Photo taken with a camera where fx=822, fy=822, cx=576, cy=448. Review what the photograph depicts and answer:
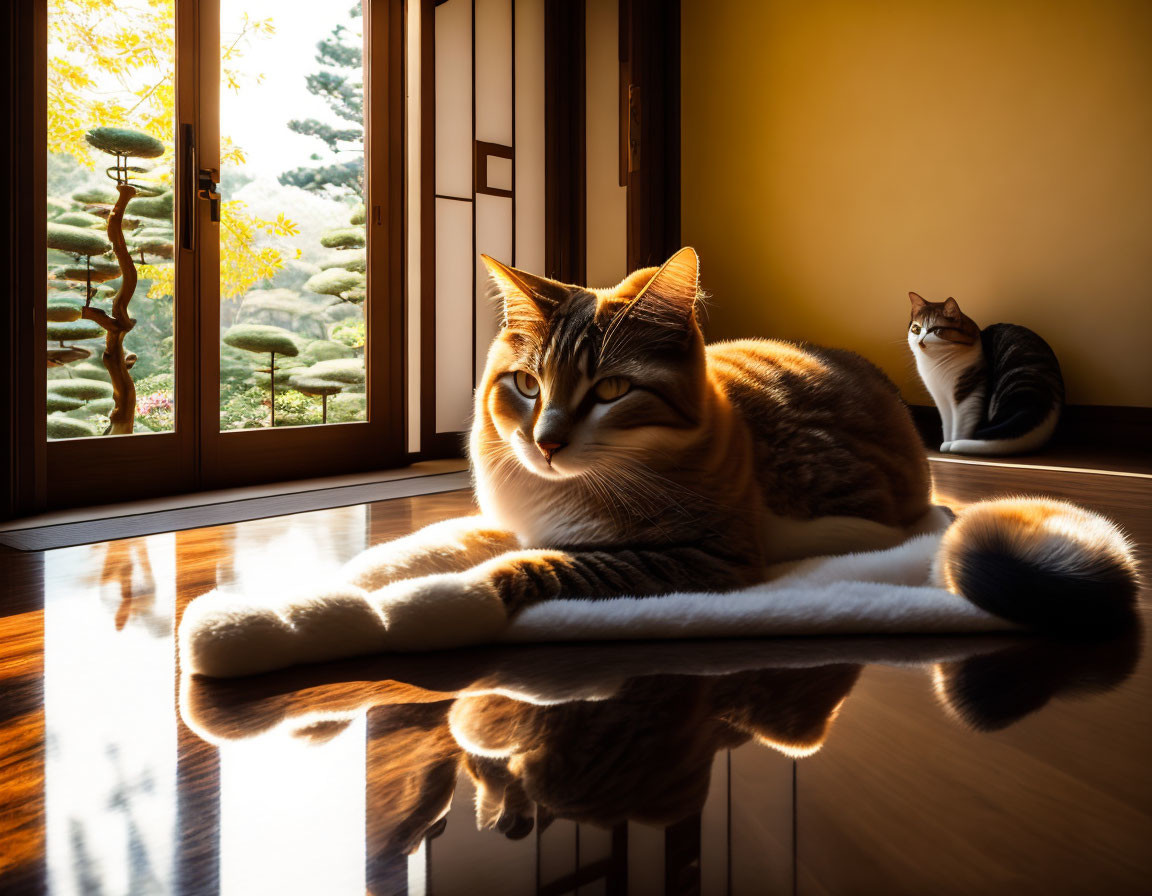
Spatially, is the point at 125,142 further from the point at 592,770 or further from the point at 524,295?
the point at 592,770

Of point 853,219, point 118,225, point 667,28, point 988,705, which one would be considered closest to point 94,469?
point 118,225

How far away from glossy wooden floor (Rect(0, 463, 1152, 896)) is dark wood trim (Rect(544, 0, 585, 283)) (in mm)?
3773

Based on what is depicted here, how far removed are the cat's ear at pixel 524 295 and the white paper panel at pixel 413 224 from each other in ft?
8.52

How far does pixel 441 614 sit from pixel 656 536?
0.33 metres

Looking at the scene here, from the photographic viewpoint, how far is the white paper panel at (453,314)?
3.97 meters

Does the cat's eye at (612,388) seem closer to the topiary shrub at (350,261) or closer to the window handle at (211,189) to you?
the window handle at (211,189)

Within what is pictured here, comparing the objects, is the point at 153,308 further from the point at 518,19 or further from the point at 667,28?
the point at 667,28

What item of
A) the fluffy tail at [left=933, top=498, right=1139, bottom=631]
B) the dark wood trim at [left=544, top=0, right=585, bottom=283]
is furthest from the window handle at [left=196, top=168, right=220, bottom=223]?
the fluffy tail at [left=933, top=498, right=1139, bottom=631]

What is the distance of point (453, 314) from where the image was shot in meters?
4.05

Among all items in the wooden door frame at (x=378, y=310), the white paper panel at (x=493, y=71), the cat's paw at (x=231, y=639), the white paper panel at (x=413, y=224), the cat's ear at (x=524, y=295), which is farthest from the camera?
the white paper panel at (x=493, y=71)

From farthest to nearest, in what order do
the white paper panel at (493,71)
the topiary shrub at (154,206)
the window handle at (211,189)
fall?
the white paper panel at (493,71) < the window handle at (211,189) < the topiary shrub at (154,206)

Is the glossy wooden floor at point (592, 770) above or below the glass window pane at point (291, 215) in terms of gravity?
below

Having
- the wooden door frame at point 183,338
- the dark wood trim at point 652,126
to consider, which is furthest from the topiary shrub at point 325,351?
the dark wood trim at point 652,126

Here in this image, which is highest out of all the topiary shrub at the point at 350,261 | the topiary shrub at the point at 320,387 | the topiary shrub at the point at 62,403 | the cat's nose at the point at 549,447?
the topiary shrub at the point at 350,261
